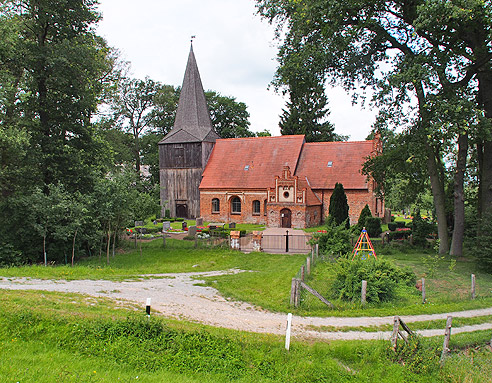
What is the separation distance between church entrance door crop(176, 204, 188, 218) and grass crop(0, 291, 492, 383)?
104ft

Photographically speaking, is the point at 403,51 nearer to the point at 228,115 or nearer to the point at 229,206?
the point at 229,206

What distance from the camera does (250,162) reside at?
3772cm

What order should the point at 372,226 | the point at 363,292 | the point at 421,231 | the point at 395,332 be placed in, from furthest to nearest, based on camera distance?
1. the point at 372,226
2. the point at 421,231
3. the point at 363,292
4. the point at 395,332

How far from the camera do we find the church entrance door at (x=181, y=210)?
4022 centimetres

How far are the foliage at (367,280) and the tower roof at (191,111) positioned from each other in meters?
29.2

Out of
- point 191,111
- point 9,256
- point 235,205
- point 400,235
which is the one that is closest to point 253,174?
point 235,205

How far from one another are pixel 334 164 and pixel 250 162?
827cm

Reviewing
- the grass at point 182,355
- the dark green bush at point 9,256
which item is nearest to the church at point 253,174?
the dark green bush at point 9,256

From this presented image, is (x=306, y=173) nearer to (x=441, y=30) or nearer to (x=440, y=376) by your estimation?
(x=441, y=30)

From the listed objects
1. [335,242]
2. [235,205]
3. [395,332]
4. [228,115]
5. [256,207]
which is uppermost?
[228,115]

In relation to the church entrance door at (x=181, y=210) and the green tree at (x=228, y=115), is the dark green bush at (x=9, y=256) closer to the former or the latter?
the church entrance door at (x=181, y=210)

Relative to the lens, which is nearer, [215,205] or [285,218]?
[285,218]

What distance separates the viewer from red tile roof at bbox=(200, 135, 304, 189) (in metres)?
36.2

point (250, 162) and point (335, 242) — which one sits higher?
point (250, 162)
